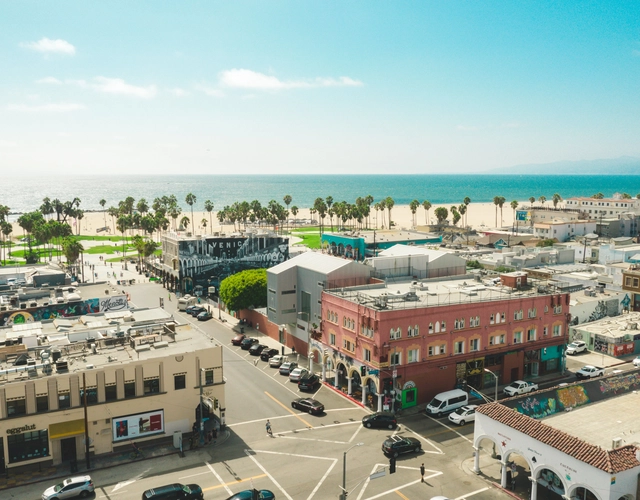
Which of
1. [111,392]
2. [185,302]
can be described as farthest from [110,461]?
[185,302]

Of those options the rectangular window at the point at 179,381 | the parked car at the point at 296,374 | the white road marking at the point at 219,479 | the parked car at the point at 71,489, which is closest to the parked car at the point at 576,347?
the parked car at the point at 296,374

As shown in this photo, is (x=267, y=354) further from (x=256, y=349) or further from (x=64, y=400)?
(x=64, y=400)

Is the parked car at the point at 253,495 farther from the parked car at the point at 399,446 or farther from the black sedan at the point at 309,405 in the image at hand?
the black sedan at the point at 309,405

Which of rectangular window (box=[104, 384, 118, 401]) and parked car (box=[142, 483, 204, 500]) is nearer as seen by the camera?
parked car (box=[142, 483, 204, 500])

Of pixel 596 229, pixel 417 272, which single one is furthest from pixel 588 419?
pixel 596 229

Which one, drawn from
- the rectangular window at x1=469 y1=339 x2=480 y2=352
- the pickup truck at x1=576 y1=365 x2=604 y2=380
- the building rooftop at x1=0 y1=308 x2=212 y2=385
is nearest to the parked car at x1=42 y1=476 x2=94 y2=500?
the building rooftop at x1=0 y1=308 x2=212 y2=385

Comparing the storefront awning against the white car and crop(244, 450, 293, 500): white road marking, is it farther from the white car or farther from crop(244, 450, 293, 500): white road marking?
the white car

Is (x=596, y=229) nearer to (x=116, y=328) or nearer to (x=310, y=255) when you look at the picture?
(x=310, y=255)
